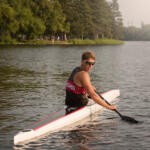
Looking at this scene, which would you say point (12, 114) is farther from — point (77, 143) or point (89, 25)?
point (89, 25)

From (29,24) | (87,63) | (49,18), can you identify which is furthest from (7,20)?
(87,63)

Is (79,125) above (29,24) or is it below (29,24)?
below

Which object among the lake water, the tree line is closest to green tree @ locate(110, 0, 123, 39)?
the tree line

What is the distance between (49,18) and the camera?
3290 inches

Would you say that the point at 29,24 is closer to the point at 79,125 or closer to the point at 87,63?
the point at 79,125

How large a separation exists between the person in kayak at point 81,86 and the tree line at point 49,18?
→ 6131cm

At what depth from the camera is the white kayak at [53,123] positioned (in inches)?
300

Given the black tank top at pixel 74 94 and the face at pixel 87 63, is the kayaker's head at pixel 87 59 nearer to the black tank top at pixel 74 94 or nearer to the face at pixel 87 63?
the face at pixel 87 63

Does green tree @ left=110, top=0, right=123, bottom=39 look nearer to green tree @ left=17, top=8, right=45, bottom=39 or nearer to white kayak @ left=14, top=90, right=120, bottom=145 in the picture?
green tree @ left=17, top=8, right=45, bottom=39

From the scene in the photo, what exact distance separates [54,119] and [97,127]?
4.40ft

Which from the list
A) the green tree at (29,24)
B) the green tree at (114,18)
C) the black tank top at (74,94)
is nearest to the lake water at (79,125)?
the black tank top at (74,94)

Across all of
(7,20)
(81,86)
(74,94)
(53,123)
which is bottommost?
(53,123)

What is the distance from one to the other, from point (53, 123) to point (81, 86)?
1.29 metres

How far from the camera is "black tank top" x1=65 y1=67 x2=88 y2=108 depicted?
8609 millimetres
